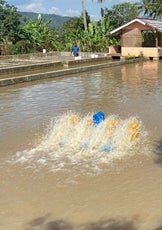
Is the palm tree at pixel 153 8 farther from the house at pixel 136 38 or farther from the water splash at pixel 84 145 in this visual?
the water splash at pixel 84 145

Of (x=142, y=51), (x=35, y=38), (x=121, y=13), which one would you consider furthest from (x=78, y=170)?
(x=121, y=13)

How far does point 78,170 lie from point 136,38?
85.3ft

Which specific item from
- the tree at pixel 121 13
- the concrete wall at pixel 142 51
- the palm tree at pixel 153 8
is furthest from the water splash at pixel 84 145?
the palm tree at pixel 153 8

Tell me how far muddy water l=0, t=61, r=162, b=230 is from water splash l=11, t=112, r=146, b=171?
0.02 metres

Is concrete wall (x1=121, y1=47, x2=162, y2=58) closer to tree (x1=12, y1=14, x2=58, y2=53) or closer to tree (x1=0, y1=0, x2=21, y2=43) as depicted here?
tree (x1=12, y1=14, x2=58, y2=53)

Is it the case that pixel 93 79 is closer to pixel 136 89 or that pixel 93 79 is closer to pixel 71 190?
pixel 136 89

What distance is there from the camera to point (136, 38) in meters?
32.2

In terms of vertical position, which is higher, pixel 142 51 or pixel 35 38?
pixel 35 38

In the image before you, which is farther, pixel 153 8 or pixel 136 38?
pixel 153 8

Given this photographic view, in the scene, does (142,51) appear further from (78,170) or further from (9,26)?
(78,170)

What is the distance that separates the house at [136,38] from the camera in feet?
102

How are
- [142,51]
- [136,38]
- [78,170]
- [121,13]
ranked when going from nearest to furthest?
[78,170] → [142,51] → [136,38] → [121,13]

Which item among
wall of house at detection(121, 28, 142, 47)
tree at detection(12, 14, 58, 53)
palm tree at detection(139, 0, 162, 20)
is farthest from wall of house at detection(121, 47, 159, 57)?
palm tree at detection(139, 0, 162, 20)

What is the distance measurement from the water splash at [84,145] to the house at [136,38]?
22.0m
